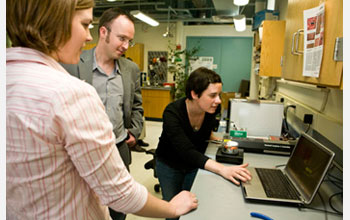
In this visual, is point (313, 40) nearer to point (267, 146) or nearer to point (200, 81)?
point (200, 81)

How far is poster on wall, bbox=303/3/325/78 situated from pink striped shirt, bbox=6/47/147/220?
0.94 meters

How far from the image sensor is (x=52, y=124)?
20.9 inches

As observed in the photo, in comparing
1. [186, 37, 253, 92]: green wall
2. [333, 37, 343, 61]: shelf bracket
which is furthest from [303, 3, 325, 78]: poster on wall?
[186, 37, 253, 92]: green wall

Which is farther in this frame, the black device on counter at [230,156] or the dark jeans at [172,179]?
the dark jeans at [172,179]

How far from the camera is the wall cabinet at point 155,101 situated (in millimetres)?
6047

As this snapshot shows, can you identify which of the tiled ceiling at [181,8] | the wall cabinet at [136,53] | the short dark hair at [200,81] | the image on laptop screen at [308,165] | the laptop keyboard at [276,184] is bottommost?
the laptop keyboard at [276,184]

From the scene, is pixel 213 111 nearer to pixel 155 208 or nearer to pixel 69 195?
pixel 155 208

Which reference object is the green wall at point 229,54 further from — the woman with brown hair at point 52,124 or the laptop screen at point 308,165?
the woman with brown hair at point 52,124

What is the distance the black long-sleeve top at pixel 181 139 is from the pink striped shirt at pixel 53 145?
2.54 ft

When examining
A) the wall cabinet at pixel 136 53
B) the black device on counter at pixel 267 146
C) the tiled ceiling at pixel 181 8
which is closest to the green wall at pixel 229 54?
the tiled ceiling at pixel 181 8

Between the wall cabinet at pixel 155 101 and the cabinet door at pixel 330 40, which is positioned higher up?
the cabinet door at pixel 330 40

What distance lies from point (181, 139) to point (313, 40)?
863 millimetres

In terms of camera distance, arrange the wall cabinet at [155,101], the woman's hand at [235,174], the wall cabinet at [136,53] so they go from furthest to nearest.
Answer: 1. the wall cabinet at [136,53]
2. the wall cabinet at [155,101]
3. the woman's hand at [235,174]

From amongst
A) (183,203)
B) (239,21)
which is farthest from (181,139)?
(239,21)
